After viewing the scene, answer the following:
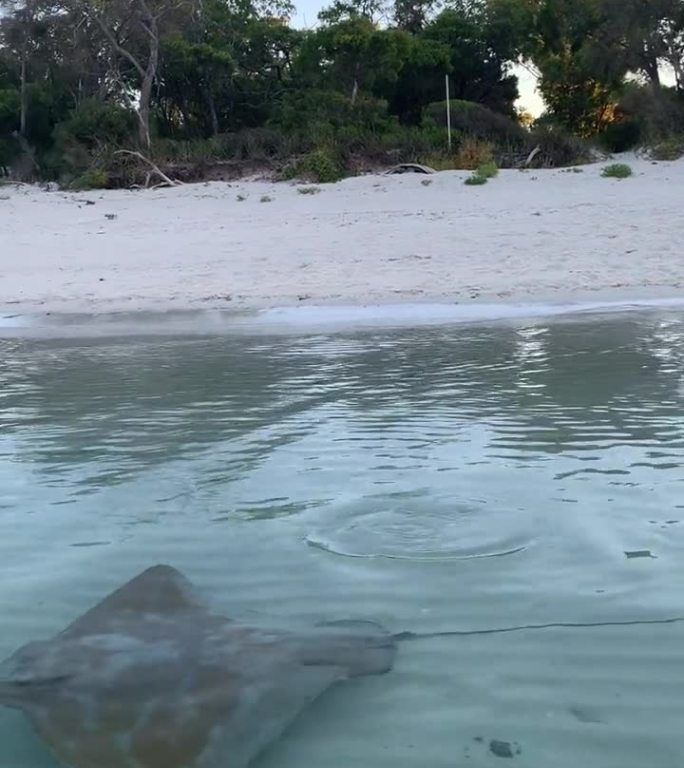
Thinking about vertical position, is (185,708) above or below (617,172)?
below

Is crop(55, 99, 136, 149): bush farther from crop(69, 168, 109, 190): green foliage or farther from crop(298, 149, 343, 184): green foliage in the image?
crop(298, 149, 343, 184): green foliage

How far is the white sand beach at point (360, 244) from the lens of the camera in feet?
38.5

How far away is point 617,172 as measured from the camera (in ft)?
55.8

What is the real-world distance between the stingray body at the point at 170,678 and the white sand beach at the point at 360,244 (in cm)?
823

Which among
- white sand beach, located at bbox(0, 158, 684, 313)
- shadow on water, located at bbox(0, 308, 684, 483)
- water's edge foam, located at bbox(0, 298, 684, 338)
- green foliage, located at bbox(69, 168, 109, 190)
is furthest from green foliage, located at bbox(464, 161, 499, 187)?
shadow on water, located at bbox(0, 308, 684, 483)

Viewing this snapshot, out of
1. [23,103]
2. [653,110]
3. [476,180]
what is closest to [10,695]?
[476,180]

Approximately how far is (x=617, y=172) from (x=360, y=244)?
547 cm

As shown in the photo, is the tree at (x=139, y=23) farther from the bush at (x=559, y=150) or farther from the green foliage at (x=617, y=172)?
the green foliage at (x=617, y=172)

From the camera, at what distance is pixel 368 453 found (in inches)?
214

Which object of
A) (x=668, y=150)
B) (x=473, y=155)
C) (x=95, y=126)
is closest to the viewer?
(x=668, y=150)

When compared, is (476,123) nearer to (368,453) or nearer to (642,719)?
(368,453)

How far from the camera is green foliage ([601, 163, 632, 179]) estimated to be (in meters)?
17.0

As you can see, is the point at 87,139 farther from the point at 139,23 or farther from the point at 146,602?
the point at 146,602

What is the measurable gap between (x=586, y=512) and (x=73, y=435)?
2992mm
